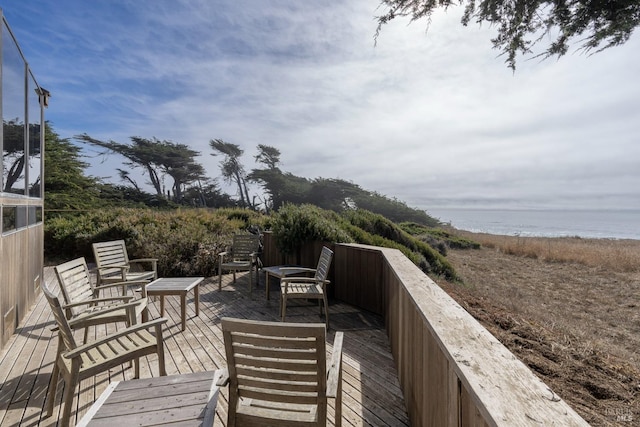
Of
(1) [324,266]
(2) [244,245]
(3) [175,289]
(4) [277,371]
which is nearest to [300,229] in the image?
(2) [244,245]

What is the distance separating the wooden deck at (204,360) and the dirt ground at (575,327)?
4.56 feet

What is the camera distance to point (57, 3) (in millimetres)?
6344

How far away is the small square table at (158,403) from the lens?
4.71 ft

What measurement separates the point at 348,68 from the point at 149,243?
6588mm

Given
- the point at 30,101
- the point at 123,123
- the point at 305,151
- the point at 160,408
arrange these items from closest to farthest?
the point at 160,408 → the point at 30,101 → the point at 123,123 → the point at 305,151

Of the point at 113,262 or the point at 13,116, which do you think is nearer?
the point at 13,116

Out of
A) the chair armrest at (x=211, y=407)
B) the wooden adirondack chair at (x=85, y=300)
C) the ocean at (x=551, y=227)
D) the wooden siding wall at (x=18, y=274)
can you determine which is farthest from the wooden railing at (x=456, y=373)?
the ocean at (x=551, y=227)

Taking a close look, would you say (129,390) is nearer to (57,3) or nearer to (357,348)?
(357,348)

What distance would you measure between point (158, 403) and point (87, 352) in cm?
93

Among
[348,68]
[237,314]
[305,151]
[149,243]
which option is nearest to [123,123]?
[305,151]

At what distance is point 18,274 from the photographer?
384 centimetres

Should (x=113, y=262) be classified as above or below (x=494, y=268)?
above

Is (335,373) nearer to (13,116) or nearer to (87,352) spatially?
(87,352)

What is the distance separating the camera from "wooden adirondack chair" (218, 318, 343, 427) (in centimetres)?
140
